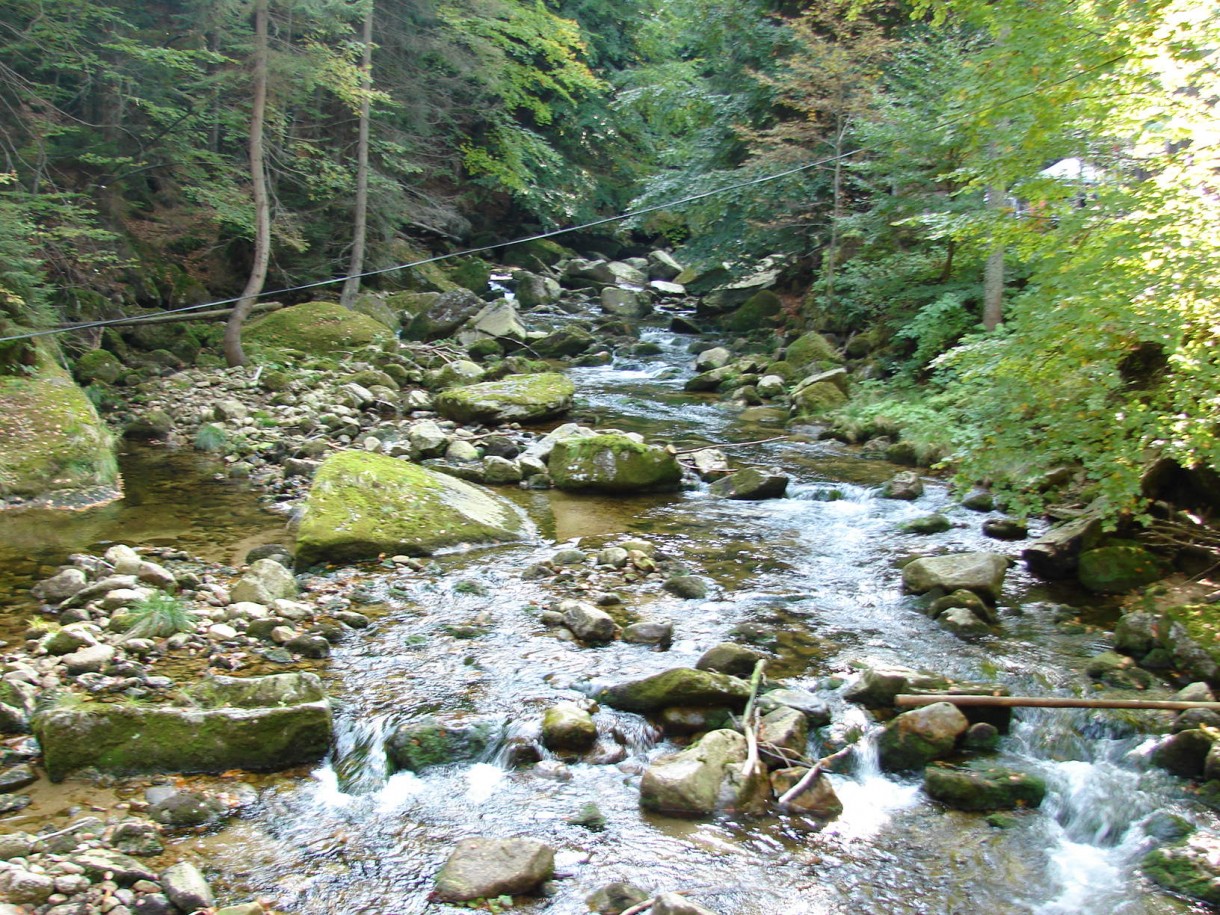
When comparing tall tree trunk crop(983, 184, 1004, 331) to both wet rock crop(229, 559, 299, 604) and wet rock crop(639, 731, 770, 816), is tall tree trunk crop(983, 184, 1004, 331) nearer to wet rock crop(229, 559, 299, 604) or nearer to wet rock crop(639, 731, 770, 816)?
wet rock crop(639, 731, 770, 816)

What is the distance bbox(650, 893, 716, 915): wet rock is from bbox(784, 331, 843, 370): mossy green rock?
12383mm

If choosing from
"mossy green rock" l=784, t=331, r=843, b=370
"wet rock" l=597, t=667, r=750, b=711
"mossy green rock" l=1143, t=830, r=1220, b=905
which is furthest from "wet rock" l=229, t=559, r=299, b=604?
"mossy green rock" l=784, t=331, r=843, b=370

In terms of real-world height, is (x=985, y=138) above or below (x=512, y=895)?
above

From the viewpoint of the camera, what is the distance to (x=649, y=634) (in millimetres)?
5617

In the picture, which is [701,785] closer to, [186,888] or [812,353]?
[186,888]

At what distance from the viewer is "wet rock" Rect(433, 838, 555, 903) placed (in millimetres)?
3402

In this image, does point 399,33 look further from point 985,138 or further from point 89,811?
point 89,811

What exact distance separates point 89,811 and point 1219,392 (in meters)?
5.71

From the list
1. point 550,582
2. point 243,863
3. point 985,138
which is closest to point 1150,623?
point 985,138

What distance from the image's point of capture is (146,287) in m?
15.8

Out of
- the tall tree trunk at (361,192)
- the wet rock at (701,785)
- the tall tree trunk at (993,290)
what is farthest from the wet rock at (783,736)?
the tall tree trunk at (361,192)

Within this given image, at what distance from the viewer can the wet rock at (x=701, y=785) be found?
398 cm

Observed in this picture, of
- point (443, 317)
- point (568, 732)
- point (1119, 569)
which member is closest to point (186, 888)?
point (568, 732)

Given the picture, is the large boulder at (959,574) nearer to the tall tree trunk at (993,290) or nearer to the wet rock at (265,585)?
the wet rock at (265,585)
